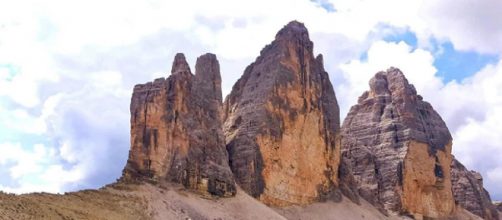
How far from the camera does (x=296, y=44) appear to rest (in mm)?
95000

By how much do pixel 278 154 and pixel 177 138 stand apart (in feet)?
58.4

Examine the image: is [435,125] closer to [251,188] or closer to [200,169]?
[251,188]

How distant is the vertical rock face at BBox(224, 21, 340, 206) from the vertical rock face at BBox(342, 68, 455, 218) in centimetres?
1382

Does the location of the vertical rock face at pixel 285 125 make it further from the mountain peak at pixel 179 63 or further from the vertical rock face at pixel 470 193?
the vertical rock face at pixel 470 193

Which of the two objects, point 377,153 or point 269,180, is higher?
point 377,153

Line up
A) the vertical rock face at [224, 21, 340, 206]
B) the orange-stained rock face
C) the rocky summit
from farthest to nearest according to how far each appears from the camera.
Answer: the orange-stained rock face → the vertical rock face at [224, 21, 340, 206] → the rocky summit

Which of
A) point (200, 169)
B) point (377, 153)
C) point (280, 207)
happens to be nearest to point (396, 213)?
point (377, 153)

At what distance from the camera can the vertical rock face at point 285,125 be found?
8419cm

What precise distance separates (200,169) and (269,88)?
19446 mm

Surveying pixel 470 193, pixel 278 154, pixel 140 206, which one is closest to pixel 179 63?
pixel 278 154

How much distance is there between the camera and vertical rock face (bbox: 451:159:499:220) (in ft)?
416

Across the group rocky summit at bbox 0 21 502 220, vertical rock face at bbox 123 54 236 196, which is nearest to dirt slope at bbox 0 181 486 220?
rocky summit at bbox 0 21 502 220

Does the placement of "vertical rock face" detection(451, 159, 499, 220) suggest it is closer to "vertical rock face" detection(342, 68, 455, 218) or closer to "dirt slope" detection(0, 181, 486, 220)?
"vertical rock face" detection(342, 68, 455, 218)

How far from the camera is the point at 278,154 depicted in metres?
86.6
